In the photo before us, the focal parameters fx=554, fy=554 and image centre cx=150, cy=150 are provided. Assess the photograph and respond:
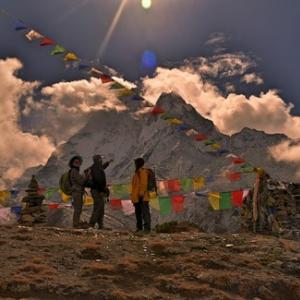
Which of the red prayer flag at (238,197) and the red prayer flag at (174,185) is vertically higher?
the red prayer flag at (174,185)

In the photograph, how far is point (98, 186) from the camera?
1448cm

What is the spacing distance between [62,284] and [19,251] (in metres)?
1.97

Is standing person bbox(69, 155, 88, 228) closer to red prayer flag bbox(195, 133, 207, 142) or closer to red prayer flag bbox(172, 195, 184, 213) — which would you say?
red prayer flag bbox(195, 133, 207, 142)

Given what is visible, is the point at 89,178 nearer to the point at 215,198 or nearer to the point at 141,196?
the point at 141,196

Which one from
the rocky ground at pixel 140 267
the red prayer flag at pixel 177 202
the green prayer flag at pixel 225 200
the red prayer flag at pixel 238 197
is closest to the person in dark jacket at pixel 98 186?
the rocky ground at pixel 140 267

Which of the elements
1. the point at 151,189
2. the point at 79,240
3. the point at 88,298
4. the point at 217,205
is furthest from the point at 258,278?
the point at 217,205

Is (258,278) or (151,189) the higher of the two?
(151,189)

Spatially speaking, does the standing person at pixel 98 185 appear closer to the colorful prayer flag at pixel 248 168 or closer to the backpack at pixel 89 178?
the backpack at pixel 89 178

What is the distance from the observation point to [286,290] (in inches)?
358

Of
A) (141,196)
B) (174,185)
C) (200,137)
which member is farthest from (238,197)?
(141,196)

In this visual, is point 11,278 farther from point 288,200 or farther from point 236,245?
point 288,200

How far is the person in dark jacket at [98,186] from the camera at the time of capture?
14.4 metres

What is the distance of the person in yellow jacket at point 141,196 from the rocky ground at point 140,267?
216 centimetres

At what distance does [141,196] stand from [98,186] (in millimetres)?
1215
